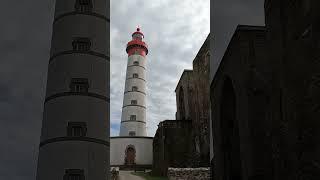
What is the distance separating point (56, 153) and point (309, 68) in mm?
14340

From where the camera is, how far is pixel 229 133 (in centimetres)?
1216

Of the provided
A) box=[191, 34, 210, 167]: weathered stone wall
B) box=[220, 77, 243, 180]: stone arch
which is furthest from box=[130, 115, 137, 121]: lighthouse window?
box=[220, 77, 243, 180]: stone arch

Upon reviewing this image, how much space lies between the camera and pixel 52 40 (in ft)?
69.5

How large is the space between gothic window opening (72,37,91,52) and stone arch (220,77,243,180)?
31.9 feet

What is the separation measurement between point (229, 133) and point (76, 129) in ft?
28.3

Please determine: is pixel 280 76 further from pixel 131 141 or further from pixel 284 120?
pixel 131 141

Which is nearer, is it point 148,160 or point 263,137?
point 263,137

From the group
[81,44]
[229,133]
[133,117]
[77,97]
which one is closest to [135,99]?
[133,117]

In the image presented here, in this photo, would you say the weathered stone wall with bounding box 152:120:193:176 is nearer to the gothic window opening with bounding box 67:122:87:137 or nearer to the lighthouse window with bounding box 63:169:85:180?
the gothic window opening with bounding box 67:122:87:137

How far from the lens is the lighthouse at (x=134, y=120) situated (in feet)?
148

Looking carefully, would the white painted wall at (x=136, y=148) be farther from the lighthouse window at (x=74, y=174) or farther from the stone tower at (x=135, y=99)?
the lighthouse window at (x=74, y=174)

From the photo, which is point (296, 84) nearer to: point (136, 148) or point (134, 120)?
point (136, 148)

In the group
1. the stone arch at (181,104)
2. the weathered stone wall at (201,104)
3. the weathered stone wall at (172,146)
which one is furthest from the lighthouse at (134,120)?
Answer: the weathered stone wall at (201,104)

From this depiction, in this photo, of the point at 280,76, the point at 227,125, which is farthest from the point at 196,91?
the point at 280,76
